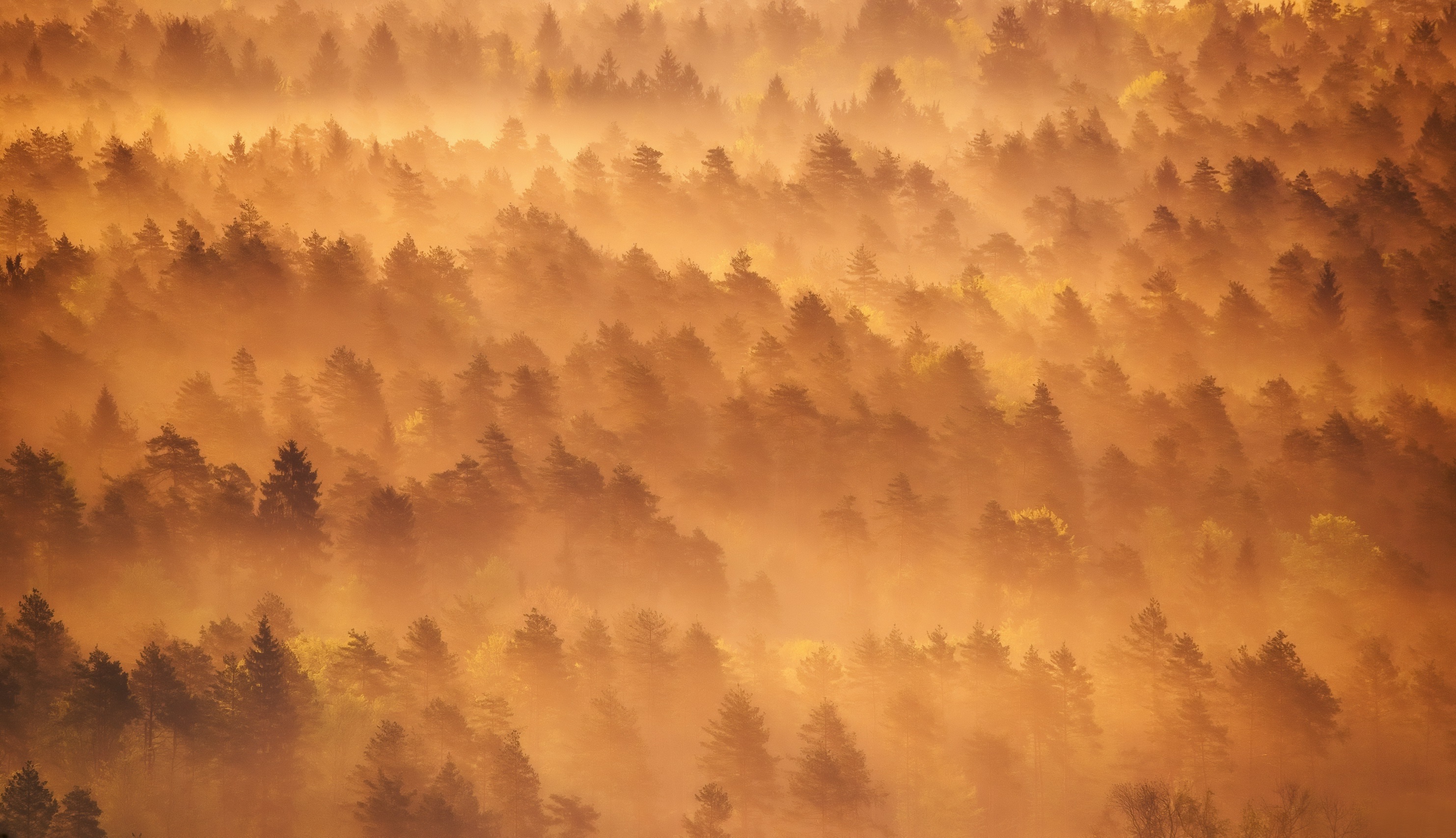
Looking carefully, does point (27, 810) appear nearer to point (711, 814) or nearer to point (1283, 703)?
point (711, 814)

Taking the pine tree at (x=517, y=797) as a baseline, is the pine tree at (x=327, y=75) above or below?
above

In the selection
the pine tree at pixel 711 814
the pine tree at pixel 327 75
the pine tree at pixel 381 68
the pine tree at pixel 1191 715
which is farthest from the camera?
the pine tree at pixel 381 68

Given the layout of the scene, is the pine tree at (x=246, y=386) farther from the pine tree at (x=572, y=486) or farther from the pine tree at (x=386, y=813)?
the pine tree at (x=386, y=813)

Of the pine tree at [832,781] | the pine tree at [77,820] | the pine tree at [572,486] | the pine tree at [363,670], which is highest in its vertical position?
the pine tree at [572,486]

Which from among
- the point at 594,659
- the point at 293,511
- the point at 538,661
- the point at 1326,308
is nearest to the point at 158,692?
the point at 293,511

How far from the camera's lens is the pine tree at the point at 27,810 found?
46375 millimetres

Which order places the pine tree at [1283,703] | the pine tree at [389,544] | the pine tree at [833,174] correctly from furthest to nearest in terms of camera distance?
the pine tree at [833,174]
the pine tree at [389,544]
the pine tree at [1283,703]

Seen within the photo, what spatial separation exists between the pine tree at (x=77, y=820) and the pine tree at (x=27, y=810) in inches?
16.7

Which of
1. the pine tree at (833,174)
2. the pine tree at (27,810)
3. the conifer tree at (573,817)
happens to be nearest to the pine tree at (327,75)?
the pine tree at (833,174)

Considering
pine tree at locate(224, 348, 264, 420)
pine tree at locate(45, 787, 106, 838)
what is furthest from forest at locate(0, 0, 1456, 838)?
pine tree at locate(224, 348, 264, 420)

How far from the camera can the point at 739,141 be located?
13925 cm

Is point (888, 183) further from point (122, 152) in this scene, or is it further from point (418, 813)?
point (418, 813)

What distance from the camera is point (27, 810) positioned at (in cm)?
4662

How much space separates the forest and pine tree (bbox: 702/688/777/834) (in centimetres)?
22
